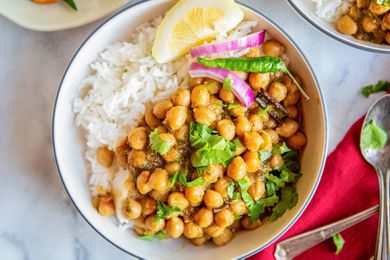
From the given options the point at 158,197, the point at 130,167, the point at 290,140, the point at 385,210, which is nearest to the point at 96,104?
the point at 130,167

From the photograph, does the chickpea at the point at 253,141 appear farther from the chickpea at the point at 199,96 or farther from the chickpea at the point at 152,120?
the chickpea at the point at 152,120

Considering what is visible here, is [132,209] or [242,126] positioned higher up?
[242,126]

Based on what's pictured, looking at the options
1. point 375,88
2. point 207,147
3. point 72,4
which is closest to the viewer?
point 207,147

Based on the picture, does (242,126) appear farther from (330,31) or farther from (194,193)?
(330,31)

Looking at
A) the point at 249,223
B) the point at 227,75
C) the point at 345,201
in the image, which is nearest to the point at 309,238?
the point at 345,201

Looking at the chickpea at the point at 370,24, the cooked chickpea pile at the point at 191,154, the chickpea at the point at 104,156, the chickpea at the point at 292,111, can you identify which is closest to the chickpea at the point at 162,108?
the cooked chickpea pile at the point at 191,154

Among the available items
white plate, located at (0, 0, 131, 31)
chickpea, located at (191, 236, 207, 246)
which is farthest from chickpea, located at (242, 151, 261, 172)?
white plate, located at (0, 0, 131, 31)

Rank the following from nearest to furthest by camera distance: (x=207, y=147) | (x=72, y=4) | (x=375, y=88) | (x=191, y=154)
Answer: (x=207, y=147) < (x=191, y=154) < (x=72, y=4) < (x=375, y=88)

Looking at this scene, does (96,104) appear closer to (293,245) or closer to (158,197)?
(158,197)
